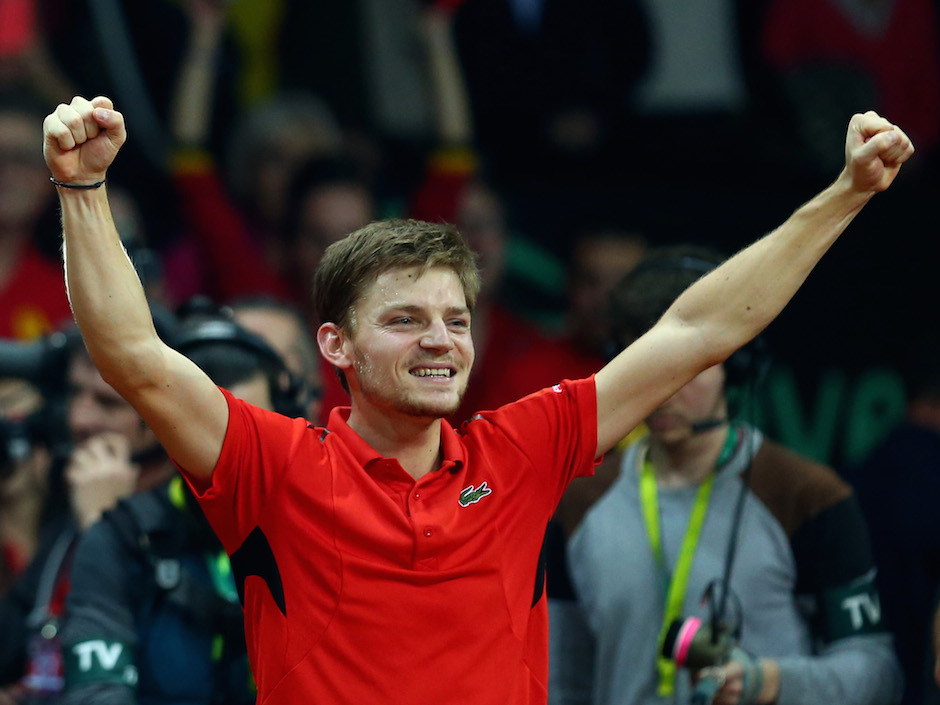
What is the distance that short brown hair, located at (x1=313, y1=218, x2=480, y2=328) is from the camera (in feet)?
7.95

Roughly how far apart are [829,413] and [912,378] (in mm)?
427

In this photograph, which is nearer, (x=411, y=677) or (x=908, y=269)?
(x=411, y=677)

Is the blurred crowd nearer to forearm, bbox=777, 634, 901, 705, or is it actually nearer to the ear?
forearm, bbox=777, 634, 901, 705

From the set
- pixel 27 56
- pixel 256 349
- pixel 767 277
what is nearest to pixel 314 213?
pixel 27 56

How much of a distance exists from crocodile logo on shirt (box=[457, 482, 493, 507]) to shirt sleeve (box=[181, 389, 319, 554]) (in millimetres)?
289

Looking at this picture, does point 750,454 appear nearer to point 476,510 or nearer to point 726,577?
point 726,577

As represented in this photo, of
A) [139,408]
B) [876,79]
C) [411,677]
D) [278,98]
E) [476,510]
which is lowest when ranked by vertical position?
[411,677]

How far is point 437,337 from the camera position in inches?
93.4

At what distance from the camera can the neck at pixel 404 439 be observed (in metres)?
2.45

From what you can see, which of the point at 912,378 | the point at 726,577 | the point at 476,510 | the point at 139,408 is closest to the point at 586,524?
the point at 726,577

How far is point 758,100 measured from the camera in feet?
18.7

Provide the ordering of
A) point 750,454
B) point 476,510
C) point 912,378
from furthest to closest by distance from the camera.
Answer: point 912,378, point 750,454, point 476,510

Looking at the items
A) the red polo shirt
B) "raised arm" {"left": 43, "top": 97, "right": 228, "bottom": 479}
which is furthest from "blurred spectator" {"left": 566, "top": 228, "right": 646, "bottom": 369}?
"raised arm" {"left": 43, "top": 97, "right": 228, "bottom": 479}

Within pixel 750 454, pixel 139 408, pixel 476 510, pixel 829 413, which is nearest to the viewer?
pixel 139 408
